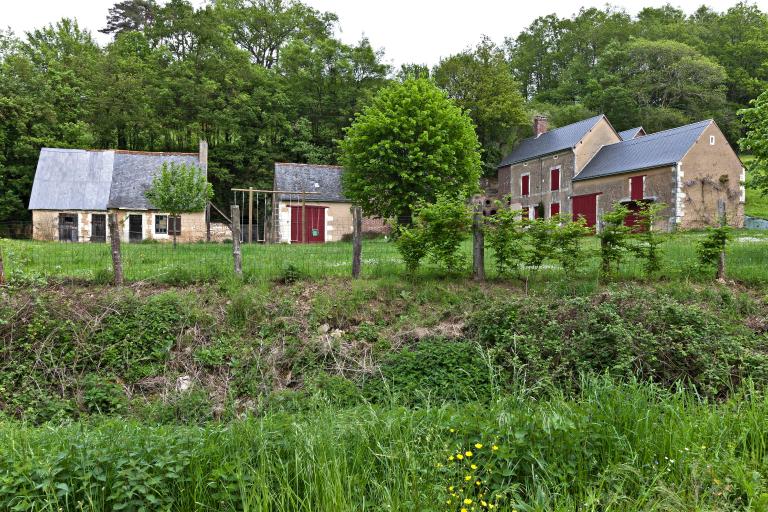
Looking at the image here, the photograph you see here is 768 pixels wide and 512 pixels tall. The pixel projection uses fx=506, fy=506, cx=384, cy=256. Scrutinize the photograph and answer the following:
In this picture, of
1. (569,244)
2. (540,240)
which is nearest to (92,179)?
(540,240)

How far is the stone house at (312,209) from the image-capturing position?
29.6 m

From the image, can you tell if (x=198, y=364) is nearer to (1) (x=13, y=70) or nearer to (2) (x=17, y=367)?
(2) (x=17, y=367)

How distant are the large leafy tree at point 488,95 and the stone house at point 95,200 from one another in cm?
2352

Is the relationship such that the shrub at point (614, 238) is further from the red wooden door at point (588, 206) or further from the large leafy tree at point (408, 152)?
the red wooden door at point (588, 206)

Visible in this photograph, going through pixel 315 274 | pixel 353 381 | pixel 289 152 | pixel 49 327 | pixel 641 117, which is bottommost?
pixel 353 381

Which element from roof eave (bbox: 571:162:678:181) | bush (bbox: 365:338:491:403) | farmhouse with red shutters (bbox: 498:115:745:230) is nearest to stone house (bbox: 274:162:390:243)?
farmhouse with red shutters (bbox: 498:115:745:230)

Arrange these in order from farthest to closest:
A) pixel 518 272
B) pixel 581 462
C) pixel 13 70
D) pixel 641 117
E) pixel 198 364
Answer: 1. pixel 641 117
2. pixel 13 70
3. pixel 518 272
4. pixel 198 364
5. pixel 581 462

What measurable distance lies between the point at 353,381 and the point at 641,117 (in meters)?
44.1

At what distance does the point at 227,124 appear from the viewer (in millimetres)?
35906

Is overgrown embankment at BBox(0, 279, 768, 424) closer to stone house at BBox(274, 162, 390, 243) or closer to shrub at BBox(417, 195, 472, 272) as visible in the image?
shrub at BBox(417, 195, 472, 272)

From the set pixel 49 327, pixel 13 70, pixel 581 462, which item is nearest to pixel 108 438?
pixel 581 462

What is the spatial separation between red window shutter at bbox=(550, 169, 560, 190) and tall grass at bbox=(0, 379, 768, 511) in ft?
103

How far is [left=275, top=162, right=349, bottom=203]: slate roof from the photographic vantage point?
3016cm

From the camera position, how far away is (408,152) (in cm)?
2006
